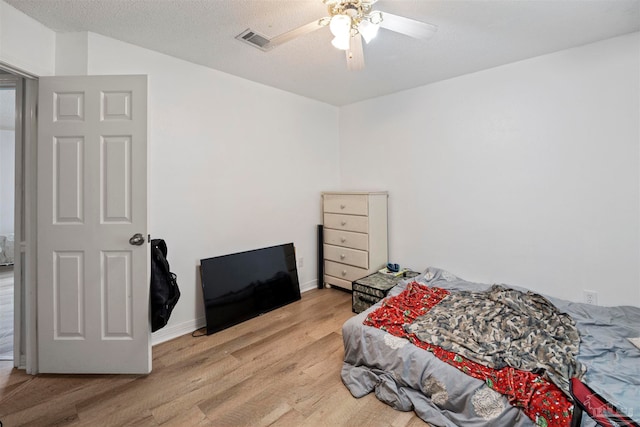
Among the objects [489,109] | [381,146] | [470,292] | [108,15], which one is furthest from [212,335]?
[489,109]

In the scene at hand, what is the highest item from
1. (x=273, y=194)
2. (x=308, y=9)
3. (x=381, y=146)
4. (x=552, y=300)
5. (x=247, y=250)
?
(x=308, y=9)

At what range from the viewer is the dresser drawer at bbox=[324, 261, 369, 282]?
329cm

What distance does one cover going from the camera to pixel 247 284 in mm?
2877

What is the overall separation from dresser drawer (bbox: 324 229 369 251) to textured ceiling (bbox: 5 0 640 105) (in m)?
1.71

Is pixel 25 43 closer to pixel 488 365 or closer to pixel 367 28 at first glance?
pixel 367 28

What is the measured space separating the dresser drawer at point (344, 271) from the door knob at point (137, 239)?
7.14 feet

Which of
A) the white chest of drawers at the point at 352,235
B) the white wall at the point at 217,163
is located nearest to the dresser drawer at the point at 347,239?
the white chest of drawers at the point at 352,235

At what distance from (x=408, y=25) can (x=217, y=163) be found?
1979mm

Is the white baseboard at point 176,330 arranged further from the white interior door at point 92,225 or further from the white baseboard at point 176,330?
the white interior door at point 92,225

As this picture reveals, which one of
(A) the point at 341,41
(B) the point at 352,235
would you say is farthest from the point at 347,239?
(A) the point at 341,41

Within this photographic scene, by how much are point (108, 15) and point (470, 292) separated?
11.3 ft

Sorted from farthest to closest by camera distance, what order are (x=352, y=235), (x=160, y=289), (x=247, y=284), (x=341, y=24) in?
(x=352, y=235) < (x=247, y=284) < (x=160, y=289) < (x=341, y=24)

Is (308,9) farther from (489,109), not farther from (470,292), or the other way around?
(470,292)

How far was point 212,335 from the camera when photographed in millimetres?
2518
